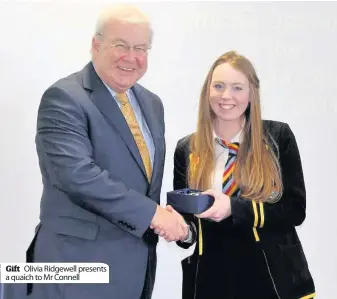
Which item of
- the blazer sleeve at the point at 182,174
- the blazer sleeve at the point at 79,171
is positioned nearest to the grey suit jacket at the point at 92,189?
the blazer sleeve at the point at 79,171

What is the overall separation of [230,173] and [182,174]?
7.7 inches

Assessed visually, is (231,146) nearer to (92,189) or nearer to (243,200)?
(243,200)

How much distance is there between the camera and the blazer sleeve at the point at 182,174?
184 centimetres

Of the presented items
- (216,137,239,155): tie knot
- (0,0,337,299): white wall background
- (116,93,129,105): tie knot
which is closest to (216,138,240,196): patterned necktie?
(216,137,239,155): tie knot

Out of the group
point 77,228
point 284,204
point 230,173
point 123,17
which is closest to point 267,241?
point 284,204

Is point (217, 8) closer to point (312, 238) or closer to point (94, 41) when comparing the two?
point (94, 41)

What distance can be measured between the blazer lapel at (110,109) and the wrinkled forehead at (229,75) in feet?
1.26

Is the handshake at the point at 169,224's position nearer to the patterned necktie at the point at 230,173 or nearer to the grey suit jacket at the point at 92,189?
the grey suit jacket at the point at 92,189

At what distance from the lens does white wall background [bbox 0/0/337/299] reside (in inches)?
80.9

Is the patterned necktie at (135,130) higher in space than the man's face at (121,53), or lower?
lower

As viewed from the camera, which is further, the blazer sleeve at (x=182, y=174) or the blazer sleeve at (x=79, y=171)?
the blazer sleeve at (x=182, y=174)

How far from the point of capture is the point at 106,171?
162cm

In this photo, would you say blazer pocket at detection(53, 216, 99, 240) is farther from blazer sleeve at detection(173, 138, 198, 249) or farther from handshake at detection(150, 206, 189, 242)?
blazer sleeve at detection(173, 138, 198, 249)

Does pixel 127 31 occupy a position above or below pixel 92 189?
above
